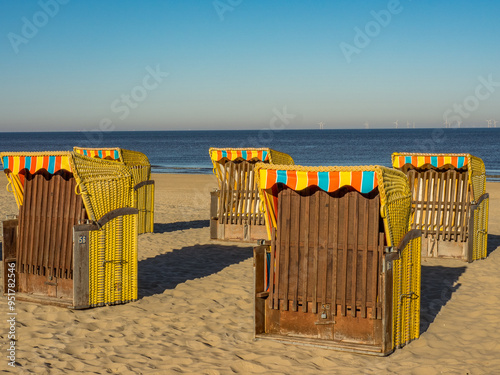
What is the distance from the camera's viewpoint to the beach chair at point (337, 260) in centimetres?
579

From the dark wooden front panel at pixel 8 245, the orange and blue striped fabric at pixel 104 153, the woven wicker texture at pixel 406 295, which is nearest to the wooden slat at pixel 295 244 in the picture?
the woven wicker texture at pixel 406 295

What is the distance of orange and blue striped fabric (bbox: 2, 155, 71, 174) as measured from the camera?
281 inches

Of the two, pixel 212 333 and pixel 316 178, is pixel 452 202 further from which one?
pixel 212 333

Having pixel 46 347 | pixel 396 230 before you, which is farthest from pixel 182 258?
pixel 396 230

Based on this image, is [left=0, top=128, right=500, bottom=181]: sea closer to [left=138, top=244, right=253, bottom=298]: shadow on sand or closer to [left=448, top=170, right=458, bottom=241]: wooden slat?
[left=448, top=170, right=458, bottom=241]: wooden slat

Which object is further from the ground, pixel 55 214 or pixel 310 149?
pixel 310 149

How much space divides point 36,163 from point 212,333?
10.0ft

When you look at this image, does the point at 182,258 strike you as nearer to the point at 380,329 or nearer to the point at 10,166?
the point at 10,166

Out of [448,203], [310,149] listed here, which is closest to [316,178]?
[448,203]

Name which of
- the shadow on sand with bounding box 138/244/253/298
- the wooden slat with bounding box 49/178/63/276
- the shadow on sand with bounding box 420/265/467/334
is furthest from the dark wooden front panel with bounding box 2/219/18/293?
the shadow on sand with bounding box 420/265/467/334

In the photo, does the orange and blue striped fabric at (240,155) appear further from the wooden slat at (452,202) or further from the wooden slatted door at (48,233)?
the wooden slatted door at (48,233)

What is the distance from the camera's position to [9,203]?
19.0 m

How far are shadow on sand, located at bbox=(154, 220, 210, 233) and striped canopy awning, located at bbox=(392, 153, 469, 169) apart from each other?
5.88m

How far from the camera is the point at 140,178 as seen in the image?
13.6 meters
